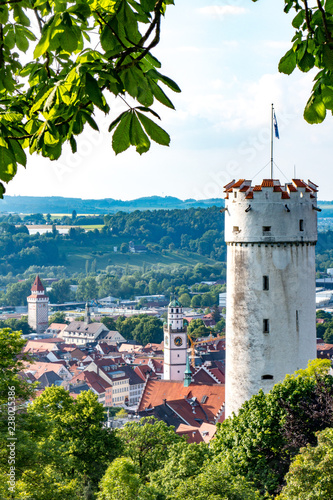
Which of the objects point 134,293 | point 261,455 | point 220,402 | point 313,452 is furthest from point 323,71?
point 134,293

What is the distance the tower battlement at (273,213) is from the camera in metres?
12.6

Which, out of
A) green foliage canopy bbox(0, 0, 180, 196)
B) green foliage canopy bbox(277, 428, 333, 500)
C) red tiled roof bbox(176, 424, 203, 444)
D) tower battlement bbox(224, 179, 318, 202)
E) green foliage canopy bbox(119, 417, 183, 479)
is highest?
tower battlement bbox(224, 179, 318, 202)

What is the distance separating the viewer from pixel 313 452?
9.23 meters

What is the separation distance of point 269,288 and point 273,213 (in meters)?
1.32

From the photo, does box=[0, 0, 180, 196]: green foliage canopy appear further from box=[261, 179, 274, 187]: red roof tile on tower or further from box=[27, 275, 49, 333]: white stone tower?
box=[27, 275, 49, 333]: white stone tower

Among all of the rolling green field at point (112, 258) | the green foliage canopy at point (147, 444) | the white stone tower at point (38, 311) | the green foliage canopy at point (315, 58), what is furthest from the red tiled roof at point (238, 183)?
the rolling green field at point (112, 258)

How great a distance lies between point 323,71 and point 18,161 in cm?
124

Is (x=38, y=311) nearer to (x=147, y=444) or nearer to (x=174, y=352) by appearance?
(x=174, y=352)

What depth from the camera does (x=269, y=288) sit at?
1245 centimetres

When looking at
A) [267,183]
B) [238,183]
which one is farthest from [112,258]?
[267,183]

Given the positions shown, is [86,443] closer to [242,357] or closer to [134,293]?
[242,357]

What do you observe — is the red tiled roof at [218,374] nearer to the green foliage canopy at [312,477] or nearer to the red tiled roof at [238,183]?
the red tiled roof at [238,183]

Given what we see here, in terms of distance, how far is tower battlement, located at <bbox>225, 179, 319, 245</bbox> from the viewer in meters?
12.6

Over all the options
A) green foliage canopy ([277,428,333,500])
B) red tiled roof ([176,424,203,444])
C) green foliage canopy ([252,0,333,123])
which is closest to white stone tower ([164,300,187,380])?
red tiled roof ([176,424,203,444])
